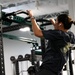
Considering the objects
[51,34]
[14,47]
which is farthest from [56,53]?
[14,47]

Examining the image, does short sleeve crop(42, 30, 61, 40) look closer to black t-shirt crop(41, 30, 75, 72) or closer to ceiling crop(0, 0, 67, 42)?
black t-shirt crop(41, 30, 75, 72)

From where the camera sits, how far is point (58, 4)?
6.99 meters

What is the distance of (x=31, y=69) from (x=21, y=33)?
17.0 ft

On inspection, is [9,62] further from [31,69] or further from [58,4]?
[31,69]

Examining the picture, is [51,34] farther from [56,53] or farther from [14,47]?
[14,47]

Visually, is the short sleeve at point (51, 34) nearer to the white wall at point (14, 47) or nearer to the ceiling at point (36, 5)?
the ceiling at point (36, 5)

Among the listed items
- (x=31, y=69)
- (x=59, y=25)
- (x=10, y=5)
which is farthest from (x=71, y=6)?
(x=59, y=25)

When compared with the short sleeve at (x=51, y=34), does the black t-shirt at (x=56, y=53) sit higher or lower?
lower

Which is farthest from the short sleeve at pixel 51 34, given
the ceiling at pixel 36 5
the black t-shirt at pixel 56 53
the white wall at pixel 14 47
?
the white wall at pixel 14 47

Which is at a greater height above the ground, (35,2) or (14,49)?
(35,2)

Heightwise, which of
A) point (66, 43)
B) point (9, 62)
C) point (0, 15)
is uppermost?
point (0, 15)

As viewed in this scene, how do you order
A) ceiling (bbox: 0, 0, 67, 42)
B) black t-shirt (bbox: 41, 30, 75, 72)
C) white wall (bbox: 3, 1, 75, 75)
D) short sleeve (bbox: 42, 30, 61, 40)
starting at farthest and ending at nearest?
1. white wall (bbox: 3, 1, 75, 75)
2. ceiling (bbox: 0, 0, 67, 42)
3. black t-shirt (bbox: 41, 30, 75, 72)
4. short sleeve (bbox: 42, 30, 61, 40)

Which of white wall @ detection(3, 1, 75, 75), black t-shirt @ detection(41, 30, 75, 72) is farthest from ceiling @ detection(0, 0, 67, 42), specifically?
black t-shirt @ detection(41, 30, 75, 72)

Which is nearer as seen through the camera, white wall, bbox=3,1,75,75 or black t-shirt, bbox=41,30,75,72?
black t-shirt, bbox=41,30,75,72
